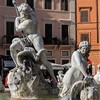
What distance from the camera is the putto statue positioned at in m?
7.48

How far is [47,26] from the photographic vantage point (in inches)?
1391

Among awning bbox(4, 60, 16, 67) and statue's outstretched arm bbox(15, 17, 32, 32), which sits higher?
statue's outstretched arm bbox(15, 17, 32, 32)

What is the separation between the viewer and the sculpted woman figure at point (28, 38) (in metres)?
7.66

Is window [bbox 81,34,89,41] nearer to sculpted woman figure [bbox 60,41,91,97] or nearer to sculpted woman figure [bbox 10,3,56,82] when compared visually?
sculpted woman figure [bbox 10,3,56,82]

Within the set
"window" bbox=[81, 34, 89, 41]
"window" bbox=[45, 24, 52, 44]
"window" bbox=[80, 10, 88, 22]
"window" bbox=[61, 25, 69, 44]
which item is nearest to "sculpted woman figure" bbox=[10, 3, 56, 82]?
"window" bbox=[45, 24, 52, 44]

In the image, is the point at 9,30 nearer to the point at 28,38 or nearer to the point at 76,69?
the point at 28,38

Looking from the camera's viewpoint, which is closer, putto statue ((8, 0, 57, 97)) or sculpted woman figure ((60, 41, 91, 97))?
sculpted woman figure ((60, 41, 91, 97))

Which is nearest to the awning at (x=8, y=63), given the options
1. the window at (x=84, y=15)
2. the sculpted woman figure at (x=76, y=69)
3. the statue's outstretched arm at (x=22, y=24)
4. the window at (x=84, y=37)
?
the window at (x=84, y=37)

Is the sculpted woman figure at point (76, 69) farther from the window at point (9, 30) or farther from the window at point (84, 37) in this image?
the window at point (84, 37)

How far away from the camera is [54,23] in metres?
35.6

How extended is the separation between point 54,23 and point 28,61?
28161 millimetres

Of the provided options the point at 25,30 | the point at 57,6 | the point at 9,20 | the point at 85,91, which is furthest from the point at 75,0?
the point at 85,91

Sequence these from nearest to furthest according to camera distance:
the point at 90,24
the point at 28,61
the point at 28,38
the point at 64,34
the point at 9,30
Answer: the point at 28,61
the point at 28,38
the point at 9,30
the point at 64,34
the point at 90,24

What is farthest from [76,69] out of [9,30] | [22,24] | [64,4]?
[64,4]
